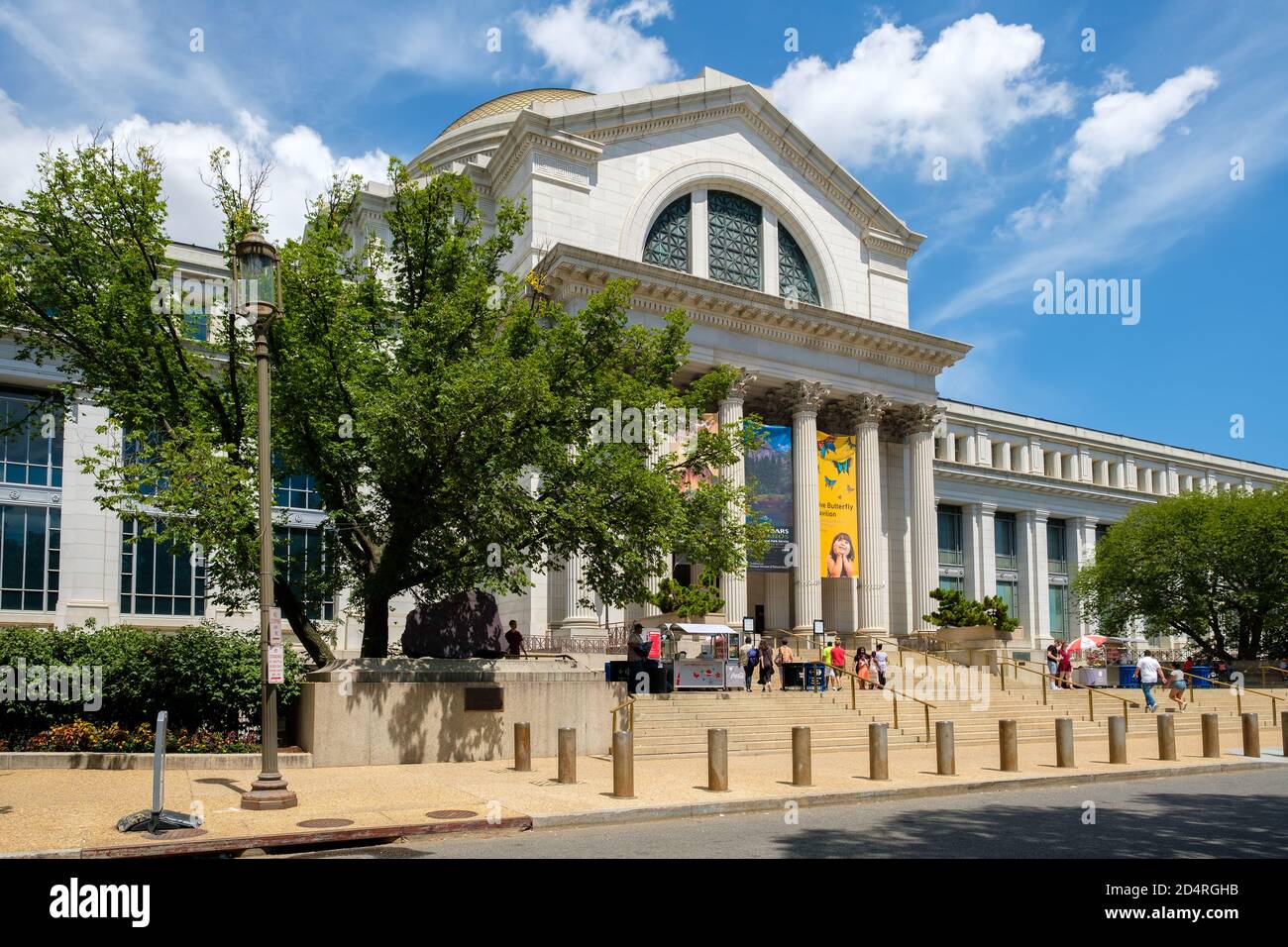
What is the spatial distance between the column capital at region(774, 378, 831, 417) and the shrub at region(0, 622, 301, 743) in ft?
93.0

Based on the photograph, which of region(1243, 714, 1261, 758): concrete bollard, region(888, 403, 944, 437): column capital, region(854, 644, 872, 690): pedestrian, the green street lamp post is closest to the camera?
the green street lamp post

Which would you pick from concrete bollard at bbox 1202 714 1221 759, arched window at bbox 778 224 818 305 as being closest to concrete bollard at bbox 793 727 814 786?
concrete bollard at bbox 1202 714 1221 759

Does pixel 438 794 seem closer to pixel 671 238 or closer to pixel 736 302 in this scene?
pixel 736 302

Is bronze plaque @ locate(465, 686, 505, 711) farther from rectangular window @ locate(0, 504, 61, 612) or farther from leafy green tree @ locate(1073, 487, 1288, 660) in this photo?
leafy green tree @ locate(1073, 487, 1288, 660)

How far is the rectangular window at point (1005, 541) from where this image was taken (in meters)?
69.8

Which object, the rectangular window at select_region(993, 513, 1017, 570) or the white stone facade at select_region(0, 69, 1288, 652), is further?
the rectangular window at select_region(993, 513, 1017, 570)

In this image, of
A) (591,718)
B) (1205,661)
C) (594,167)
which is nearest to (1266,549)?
(1205,661)

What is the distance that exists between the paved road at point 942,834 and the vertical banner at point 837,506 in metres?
27.8

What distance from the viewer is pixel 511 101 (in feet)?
198

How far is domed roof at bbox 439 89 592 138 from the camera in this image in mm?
59594

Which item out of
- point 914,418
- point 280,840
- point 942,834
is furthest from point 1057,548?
point 280,840

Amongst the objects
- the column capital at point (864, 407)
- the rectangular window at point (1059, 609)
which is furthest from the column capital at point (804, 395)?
the rectangular window at point (1059, 609)

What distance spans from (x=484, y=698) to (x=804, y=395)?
1051 inches

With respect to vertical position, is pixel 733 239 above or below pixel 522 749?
above
